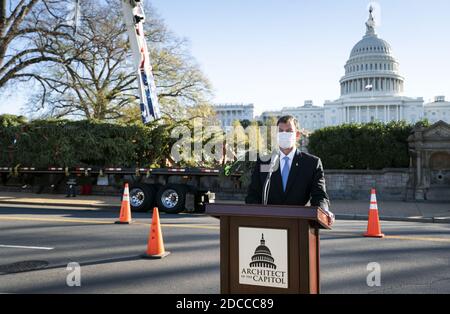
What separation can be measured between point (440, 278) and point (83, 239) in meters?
6.49

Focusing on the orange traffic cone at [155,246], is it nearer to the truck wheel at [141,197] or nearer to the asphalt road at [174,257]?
the asphalt road at [174,257]

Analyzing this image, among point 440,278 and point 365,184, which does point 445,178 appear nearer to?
point 365,184

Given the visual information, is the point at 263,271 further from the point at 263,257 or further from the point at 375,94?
the point at 375,94

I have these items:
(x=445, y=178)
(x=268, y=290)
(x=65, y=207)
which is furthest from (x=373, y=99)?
(x=268, y=290)

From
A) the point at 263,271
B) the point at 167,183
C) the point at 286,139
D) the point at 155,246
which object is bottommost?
the point at 155,246

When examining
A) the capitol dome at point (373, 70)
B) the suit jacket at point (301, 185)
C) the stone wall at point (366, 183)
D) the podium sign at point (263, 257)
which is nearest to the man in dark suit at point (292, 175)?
the suit jacket at point (301, 185)

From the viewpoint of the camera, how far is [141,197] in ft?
44.3

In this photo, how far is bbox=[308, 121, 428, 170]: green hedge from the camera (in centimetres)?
1816

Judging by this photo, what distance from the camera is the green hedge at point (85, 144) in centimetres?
1669

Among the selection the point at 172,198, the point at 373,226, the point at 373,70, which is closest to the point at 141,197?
the point at 172,198

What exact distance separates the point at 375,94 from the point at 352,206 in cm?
11117

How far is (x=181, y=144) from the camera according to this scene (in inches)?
633

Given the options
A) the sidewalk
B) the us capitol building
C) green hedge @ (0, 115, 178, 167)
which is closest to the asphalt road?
the sidewalk

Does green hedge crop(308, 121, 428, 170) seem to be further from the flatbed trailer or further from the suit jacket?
the suit jacket
